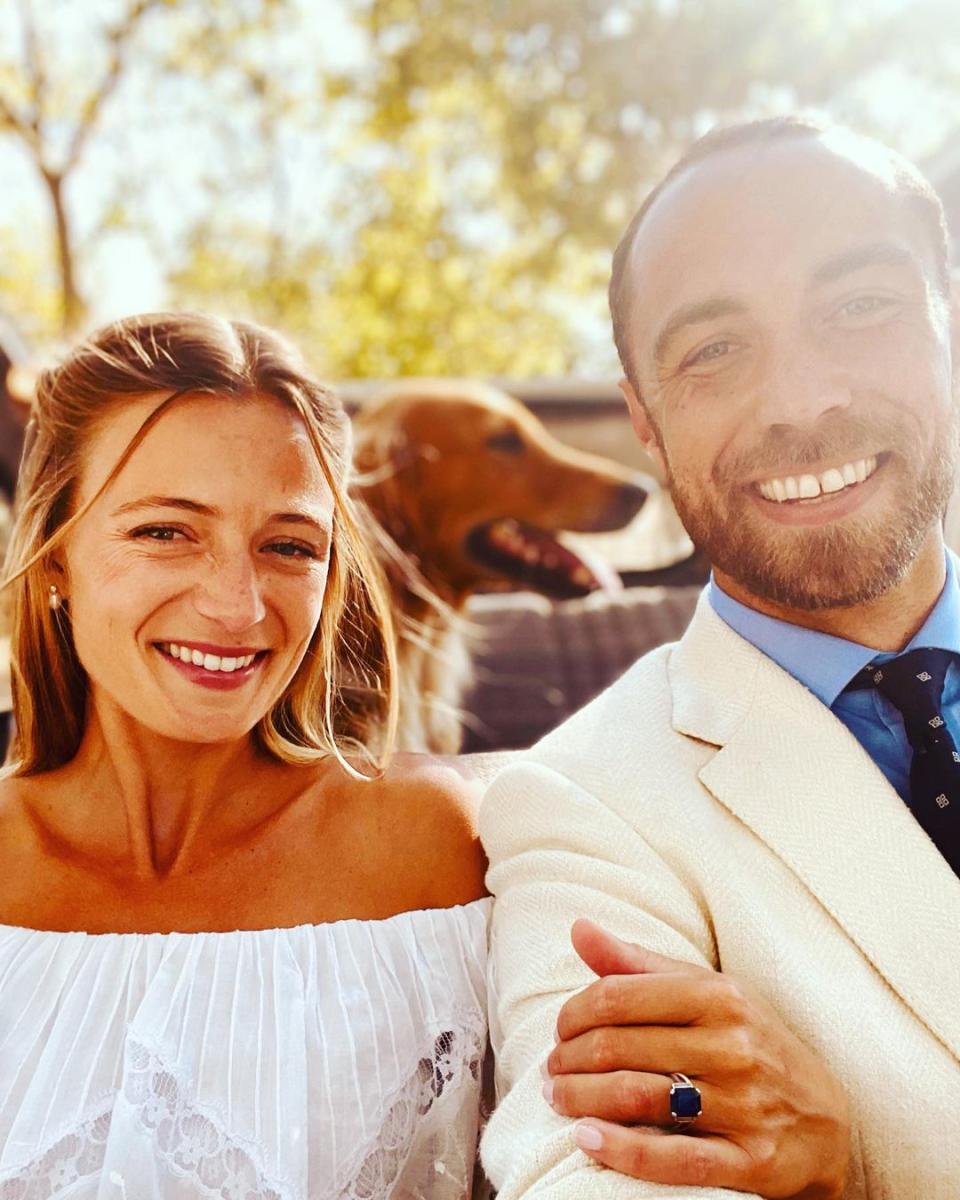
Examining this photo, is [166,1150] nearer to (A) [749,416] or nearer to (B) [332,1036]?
(B) [332,1036]

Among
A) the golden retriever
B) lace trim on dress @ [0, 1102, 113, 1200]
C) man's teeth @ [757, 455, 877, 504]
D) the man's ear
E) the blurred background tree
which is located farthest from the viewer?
the blurred background tree

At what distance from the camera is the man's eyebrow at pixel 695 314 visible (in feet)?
5.28

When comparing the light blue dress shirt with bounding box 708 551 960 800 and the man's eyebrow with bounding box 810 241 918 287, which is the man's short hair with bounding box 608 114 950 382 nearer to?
the man's eyebrow with bounding box 810 241 918 287

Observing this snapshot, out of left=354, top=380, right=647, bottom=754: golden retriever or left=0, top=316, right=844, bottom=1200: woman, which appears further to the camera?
left=354, top=380, right=647, bottom=754: golden retriever

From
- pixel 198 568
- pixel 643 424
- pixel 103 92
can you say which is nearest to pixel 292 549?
pixel 198 568

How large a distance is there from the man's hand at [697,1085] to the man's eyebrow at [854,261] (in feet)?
2.72

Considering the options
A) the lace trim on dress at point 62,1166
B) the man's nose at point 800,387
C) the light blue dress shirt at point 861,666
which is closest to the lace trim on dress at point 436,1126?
the lace trim on dress at point 62,1166

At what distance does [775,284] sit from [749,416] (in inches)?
6.3

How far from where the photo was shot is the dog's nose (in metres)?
4.28

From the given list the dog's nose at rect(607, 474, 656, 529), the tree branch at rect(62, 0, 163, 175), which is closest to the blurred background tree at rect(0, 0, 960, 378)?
the tree branch at rect(62, 0, 163, 175)

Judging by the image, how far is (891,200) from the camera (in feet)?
5.40

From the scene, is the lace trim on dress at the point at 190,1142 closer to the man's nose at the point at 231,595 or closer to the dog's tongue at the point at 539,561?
the man's nose at the point at 231,595

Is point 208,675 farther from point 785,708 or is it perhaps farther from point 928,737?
point 928,737

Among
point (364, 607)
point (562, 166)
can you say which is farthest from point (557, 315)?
point (364, 607)
